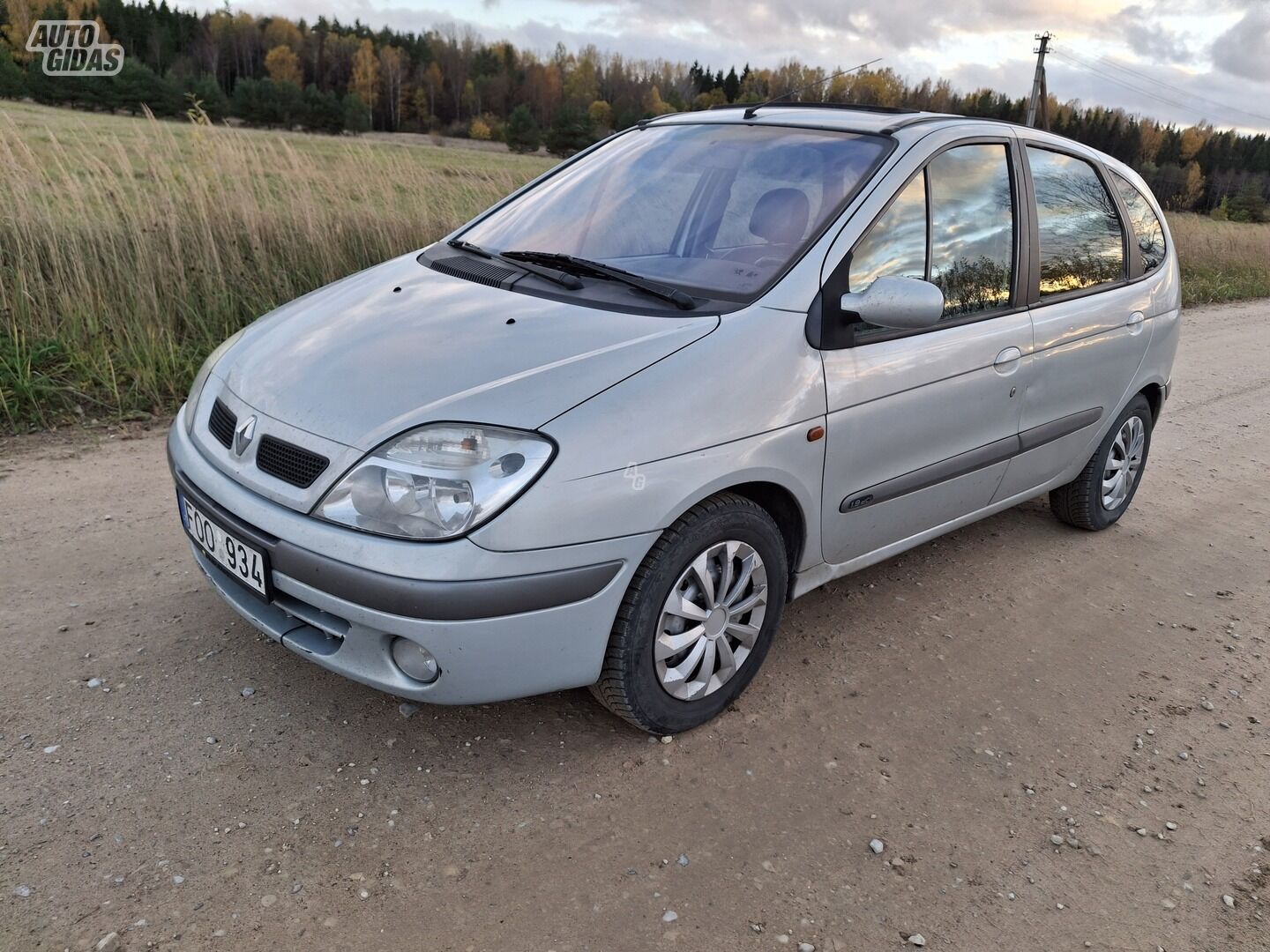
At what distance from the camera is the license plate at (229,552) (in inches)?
92.7

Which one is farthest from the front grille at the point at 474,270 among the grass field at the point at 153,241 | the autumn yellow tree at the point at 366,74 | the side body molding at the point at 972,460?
the autumn yellow tree at the point at 366,74

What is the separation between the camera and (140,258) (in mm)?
5637

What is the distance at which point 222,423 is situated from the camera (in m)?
2.62

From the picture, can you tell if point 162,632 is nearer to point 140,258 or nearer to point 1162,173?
point 140,258

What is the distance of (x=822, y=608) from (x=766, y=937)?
1.64m

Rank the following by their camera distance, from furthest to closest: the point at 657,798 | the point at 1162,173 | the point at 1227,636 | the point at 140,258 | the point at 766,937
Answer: the point at 1162,173, the point at 140,258, the point at 1227,636, the point at 657,798, the point at 766,937

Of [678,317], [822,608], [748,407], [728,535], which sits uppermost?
[678,317]

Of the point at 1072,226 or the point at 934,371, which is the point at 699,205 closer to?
the point at 934,371

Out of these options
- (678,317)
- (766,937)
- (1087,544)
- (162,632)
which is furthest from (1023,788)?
(162,632)

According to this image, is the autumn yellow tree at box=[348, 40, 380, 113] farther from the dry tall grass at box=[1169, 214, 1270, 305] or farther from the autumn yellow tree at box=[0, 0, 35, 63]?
the dry tall grass at box=[1169, 214, 1270, 305]

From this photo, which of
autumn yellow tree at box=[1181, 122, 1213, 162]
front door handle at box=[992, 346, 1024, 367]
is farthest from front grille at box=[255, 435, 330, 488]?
autumn yellow tree at box=[1181, 122, 1213, 162]

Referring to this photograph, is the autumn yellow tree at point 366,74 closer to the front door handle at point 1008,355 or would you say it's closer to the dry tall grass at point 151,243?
the dry tall grass at point 151,243

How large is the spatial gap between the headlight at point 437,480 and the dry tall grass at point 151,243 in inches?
139

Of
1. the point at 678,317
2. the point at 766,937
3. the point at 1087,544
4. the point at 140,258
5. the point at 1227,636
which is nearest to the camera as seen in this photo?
the point at 766,937
